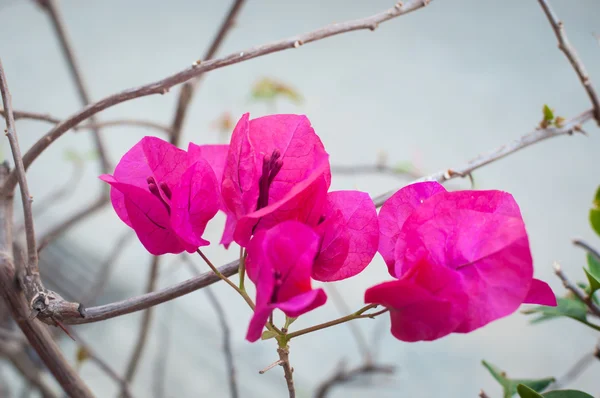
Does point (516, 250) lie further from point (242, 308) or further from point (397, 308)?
point (242, 308)

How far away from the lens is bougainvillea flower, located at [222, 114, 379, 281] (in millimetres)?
234

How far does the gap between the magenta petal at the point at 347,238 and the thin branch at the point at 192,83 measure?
0.42 metres

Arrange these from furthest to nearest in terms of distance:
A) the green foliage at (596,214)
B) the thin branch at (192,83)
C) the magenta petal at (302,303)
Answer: the thin branch at (192,83) → the green foliage at (596,214) → the magenta petal at (302,303)

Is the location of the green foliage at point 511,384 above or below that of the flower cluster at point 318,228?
below

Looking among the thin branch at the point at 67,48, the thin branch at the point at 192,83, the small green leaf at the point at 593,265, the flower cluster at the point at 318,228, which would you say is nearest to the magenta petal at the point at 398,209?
the flower cluster at the point at 318,228

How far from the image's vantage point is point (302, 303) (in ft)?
0.62

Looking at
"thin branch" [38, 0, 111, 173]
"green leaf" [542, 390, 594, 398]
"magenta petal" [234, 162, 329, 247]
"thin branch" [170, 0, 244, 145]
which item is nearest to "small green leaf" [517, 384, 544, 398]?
"green leaf" [542, 390, 594, 398]

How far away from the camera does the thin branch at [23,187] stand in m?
0.25

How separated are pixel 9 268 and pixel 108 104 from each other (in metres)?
0.10

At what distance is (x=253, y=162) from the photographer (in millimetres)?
239

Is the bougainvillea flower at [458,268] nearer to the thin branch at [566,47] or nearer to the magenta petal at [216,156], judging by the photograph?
the magenta petal at [216,156]

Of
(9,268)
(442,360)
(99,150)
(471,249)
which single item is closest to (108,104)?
(9,268)

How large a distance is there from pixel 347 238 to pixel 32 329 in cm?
17

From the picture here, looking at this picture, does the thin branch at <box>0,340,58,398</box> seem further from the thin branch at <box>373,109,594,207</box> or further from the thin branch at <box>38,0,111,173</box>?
the thin branch at <box>373,109,594,207</box>
